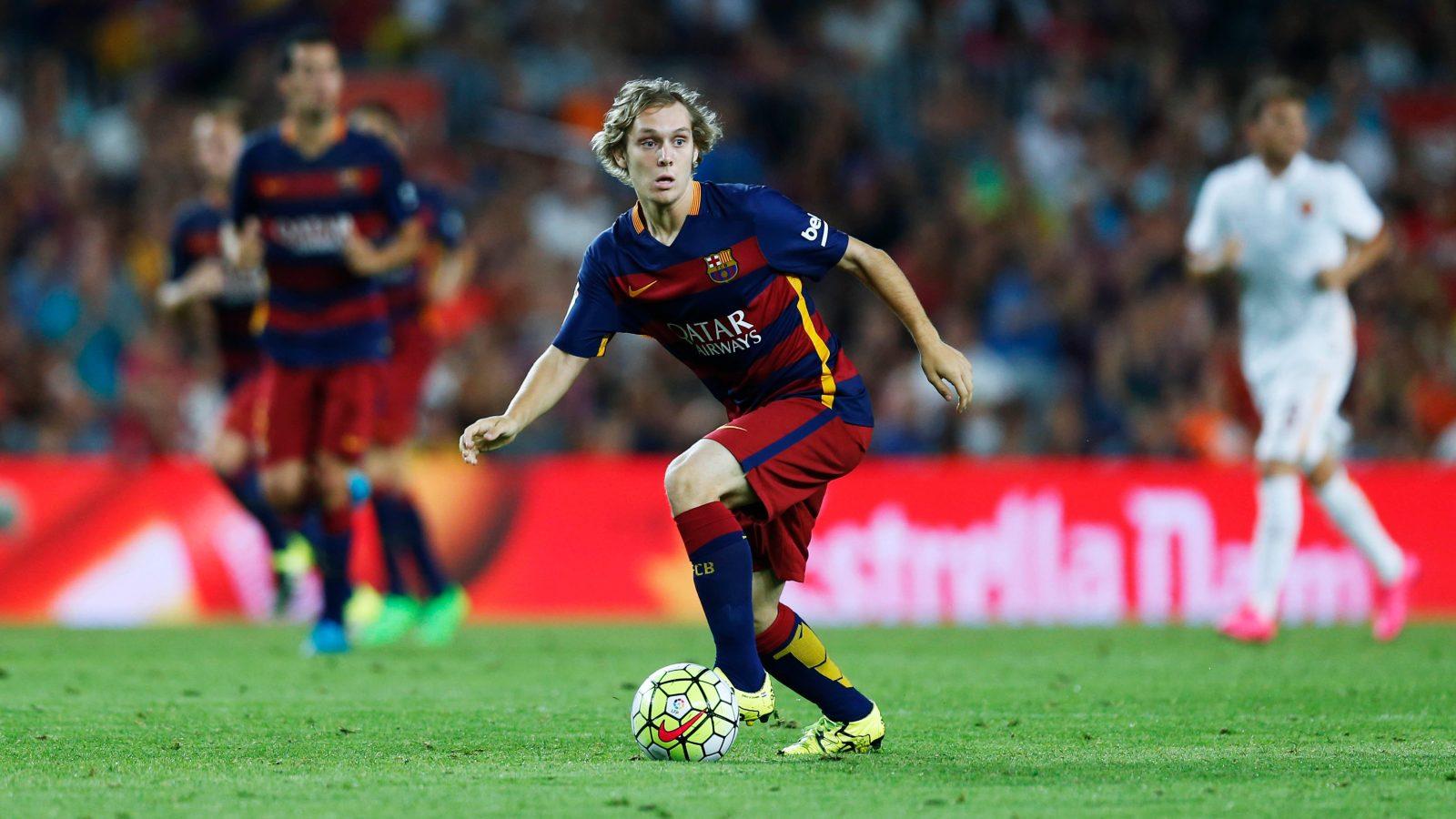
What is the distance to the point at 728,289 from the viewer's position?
18.6 feet

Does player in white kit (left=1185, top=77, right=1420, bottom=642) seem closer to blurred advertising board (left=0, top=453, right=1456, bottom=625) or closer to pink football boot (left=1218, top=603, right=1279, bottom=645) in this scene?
pink football boot (left=1218, top=603, right=1279, bottom=645)

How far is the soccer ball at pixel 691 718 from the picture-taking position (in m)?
5.30

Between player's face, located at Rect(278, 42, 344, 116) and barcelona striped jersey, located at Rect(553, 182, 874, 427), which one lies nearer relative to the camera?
barcelona striped jersey, located at Rect(553, 182, 874, 427)

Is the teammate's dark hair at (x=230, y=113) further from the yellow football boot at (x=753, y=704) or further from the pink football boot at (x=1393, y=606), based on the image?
the pink football boot at (x=1393, y=606)

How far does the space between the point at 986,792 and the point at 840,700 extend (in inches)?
34.9

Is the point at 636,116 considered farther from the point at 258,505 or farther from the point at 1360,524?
the point at 1360,524

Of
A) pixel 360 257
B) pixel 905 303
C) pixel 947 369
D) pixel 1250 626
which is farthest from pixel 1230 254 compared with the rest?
pixel 947 369

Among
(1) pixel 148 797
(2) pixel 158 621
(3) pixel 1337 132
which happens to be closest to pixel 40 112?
(2) pixel 158 621

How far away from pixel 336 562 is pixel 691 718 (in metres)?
4.20

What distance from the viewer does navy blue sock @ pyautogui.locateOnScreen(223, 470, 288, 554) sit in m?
10.2

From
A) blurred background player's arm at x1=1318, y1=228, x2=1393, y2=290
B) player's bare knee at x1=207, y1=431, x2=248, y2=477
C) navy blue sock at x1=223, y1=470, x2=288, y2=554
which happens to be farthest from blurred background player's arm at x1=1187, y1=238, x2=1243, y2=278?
navy blue sock at x1=223, y1=470, x2=288, y2=554

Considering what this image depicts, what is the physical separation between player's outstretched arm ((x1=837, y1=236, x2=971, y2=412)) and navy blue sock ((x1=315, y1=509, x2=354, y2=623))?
4.11 metres

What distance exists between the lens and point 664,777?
498 centimetres

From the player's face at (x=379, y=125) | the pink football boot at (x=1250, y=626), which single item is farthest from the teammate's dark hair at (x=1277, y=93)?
the player's face at (x=379, y=125)
